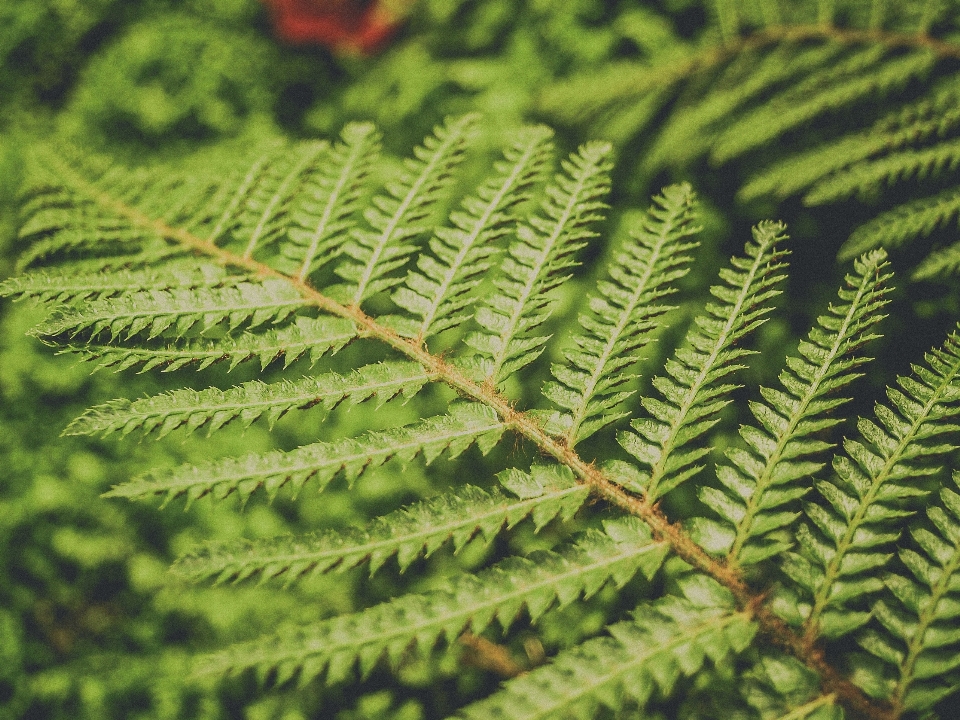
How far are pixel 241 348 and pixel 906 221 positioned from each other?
55.0 inches

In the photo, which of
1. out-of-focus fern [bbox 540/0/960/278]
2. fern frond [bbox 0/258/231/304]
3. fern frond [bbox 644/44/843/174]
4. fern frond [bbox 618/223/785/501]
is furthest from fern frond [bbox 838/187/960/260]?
fern frond [bbox 0/258/231/304]

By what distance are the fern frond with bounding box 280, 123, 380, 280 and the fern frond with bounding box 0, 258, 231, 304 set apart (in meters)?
0.13

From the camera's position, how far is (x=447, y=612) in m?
0.96

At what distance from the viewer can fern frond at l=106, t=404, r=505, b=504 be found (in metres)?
1.01

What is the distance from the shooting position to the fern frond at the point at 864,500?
1003 millimetres

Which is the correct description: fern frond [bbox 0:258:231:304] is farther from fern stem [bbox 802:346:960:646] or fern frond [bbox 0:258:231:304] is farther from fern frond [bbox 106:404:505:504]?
fern stem [bbox 802:346:960:646]

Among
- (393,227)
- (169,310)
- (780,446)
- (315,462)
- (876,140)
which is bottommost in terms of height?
(315,462)

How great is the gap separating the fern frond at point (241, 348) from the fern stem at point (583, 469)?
0.16 feet

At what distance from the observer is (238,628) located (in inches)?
67.0

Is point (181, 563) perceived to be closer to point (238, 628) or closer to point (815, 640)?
point (238, 628)

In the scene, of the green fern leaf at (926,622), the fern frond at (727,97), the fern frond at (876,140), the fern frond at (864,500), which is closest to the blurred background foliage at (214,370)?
the fern frond at (727,97)

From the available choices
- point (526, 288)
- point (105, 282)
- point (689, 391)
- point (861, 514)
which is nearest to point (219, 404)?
point (105, 282)

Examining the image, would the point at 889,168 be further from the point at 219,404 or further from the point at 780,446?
the point at 219,404

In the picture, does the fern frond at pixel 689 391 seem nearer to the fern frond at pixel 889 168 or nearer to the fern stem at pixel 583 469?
the fern stem at pixel 583 469
